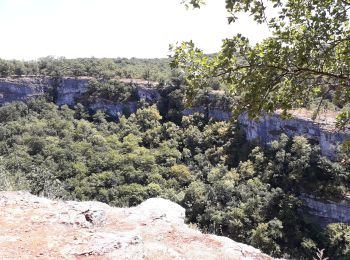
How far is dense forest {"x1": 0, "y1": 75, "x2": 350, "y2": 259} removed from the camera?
121 feet

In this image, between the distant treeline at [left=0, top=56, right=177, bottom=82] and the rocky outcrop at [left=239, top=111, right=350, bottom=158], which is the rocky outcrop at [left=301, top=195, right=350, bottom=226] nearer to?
the rocky outcrop at [left=239, top=111, right=350, bottom=158]

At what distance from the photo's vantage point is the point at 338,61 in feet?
20.9

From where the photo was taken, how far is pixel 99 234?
8430 millimetres

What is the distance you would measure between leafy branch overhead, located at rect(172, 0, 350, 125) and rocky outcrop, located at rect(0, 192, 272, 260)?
3.77 meters

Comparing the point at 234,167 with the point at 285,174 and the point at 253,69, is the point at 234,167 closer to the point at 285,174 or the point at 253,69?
the point at 285,174

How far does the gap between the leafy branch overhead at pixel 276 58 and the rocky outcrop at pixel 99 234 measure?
12.4ft

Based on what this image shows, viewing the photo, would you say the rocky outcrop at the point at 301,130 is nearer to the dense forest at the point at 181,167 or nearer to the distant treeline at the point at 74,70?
the dense forest at the point at 181,167

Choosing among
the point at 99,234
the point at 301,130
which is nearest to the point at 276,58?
the point at 99,234

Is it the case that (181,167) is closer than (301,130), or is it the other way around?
(301,130)

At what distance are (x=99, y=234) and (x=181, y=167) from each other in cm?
4488

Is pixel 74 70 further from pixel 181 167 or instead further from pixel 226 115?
pixel 181 167

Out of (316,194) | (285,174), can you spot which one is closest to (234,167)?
(285,174)

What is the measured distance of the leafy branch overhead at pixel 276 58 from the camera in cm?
539

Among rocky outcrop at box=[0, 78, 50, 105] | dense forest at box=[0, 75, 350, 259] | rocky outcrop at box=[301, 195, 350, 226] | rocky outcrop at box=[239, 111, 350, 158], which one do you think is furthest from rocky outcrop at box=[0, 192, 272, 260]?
rocky outcrop at box=[0, 78, 50, 105]
